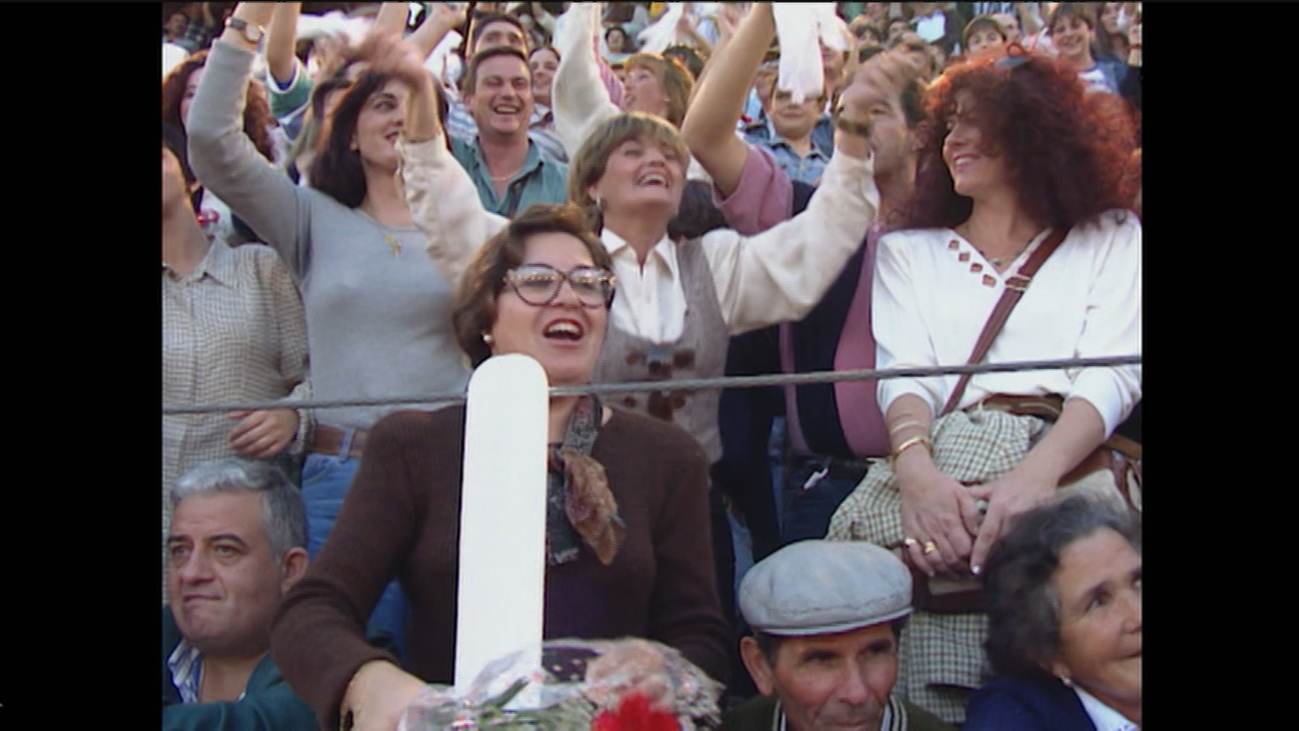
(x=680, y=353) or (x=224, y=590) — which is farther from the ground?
(x=680, y=353)

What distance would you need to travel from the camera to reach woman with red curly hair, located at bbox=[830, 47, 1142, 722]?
9.47 ft

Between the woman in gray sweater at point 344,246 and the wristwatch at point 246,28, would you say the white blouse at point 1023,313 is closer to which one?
the woman in gray sweater at point 344,246

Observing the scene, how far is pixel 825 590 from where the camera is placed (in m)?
2.83

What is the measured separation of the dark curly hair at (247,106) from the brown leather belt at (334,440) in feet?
1.95

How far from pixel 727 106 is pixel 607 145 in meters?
0.23

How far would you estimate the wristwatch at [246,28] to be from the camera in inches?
125

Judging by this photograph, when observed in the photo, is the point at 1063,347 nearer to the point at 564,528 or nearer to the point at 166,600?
the point at 564,528

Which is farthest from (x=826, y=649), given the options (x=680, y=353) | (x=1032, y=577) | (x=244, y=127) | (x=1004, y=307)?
(x=244, y=127)

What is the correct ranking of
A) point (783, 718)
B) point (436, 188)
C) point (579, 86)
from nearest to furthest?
point (783, 718) → point (436, 188) → point (579, 86)

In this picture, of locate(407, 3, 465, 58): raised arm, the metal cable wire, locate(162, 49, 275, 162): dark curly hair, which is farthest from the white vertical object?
locate(407, 3, 465, 58): raised arm

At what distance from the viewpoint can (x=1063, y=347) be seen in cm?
305

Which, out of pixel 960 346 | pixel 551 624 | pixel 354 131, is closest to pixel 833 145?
pixel 960 346

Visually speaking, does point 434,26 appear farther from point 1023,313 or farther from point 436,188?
point 1023,313
